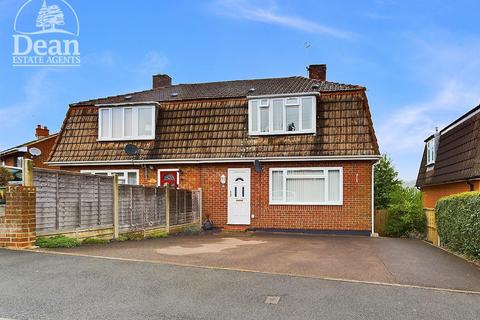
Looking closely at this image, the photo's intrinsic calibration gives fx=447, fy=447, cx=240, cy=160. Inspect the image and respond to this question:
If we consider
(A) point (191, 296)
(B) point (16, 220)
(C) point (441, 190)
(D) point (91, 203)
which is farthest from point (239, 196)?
(A) point (191, 296)

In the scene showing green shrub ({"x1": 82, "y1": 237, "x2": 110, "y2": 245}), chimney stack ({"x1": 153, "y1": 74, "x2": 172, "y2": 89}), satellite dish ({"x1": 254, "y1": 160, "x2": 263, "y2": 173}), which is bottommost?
green shrub ({"x1": 82, "y1": 237, "x2": 110, "y2": 245})

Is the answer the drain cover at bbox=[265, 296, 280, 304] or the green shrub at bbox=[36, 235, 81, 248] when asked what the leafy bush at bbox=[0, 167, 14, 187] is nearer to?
the green shrub at bbox=[36, 235, 81, 248]

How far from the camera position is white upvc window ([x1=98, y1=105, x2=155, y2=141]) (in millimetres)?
18859

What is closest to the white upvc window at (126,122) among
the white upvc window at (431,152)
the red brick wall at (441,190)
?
the red brick wall at (441,190)

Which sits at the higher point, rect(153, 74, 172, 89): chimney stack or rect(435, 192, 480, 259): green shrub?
rect(153, 74, 172, 89): chimney stack

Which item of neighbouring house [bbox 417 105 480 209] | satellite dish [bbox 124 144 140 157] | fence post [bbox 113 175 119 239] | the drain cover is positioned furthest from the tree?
the drain cover

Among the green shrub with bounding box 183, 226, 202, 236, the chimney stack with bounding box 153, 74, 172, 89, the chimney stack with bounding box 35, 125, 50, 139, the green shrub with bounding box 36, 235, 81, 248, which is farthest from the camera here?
the chimney stack with bounding box 35, 125, 50, 139

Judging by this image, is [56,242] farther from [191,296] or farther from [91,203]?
[191,296]

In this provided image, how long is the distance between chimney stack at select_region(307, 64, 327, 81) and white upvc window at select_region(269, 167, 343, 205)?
7125 millimetres

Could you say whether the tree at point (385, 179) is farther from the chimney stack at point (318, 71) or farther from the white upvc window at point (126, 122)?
the white upvc window at point (126, 122)

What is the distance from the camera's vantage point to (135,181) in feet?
61.4

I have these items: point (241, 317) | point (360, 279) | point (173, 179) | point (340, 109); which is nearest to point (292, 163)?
point (340, 109)

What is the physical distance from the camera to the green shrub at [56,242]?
9.26 meters

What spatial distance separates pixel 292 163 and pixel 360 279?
9987 millimetres
